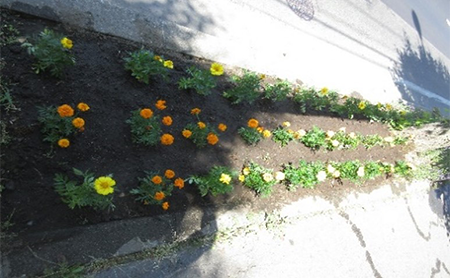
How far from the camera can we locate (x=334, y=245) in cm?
387

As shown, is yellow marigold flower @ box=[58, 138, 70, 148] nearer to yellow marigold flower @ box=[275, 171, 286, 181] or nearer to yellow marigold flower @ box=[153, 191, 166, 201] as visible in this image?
yellow marigold flower @ box=[153, 191, 166, 201]

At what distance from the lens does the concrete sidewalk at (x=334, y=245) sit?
294 centimetres

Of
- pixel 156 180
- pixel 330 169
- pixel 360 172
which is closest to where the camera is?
pixel 156 180

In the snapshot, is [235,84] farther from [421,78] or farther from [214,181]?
[421,78]

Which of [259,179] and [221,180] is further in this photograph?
[259,179]

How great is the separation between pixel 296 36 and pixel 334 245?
3.30 metres

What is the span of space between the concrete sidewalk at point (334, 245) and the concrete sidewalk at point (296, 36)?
182cm

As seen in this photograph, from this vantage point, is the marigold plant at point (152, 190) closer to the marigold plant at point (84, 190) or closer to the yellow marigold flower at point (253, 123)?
the marigold plant at point (84, 190)

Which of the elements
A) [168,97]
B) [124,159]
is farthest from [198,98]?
[124,159]

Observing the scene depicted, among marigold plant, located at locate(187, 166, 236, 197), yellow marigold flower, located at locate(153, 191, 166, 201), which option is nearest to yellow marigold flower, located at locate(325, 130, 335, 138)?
marigold plant, located at locate(187, 166, 236, 197)

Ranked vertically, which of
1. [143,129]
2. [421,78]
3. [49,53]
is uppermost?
[421,78]

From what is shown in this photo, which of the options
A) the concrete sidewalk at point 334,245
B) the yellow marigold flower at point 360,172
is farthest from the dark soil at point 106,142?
the yellow marigold flower at point 360,172

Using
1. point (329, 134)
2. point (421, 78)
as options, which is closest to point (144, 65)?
point (329, 134)

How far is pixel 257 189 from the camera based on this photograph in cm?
348
